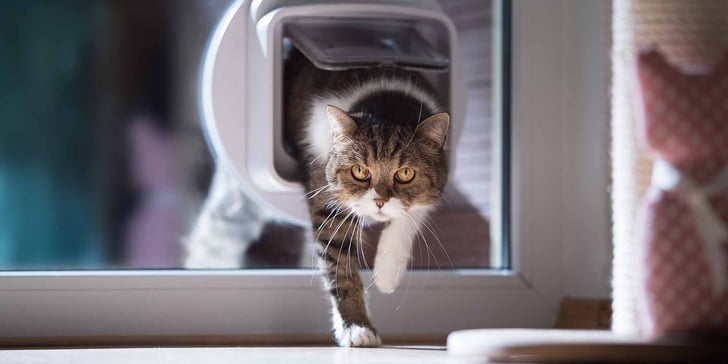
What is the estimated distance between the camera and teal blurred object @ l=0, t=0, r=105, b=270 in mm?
1669

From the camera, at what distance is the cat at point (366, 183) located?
1378mm

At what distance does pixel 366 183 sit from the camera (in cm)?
140

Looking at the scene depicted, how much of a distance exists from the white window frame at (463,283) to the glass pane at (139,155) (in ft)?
0.31

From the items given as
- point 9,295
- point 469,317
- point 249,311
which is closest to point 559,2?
point 469,317

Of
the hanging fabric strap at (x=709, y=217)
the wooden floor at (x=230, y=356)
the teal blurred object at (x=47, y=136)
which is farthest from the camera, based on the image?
the teal blurred object at (x=47, y=136)

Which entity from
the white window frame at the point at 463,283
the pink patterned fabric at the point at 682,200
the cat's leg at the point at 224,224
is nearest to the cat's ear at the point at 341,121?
the white window frame at the point at 463,283

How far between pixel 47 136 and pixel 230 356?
82 centimetres

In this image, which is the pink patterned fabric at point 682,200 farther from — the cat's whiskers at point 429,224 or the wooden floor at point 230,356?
the cat's whiskers at point 429,224

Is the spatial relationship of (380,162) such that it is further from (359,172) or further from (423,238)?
(423,238)

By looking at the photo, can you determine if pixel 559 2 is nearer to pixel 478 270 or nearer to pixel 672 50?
pixel 478 270

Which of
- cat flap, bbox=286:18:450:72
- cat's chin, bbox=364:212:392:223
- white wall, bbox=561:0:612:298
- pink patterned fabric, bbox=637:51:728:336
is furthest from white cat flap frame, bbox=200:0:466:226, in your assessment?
pink patterned fabric, bbox=637:51:728:336

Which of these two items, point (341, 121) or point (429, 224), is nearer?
point (341, 121)

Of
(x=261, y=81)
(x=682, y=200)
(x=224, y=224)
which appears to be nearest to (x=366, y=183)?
(x=261, y=81)

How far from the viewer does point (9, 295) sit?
4.52ft
